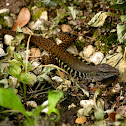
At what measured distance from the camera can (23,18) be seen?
5824mm

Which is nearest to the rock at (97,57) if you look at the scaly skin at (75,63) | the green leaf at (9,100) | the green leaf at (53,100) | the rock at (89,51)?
the rock at (89,51)

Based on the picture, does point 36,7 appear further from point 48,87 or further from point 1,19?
point 48,87

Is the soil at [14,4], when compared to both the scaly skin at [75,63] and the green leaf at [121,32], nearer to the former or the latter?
the scaly skin at [75,63]

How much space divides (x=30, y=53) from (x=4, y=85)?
1873 mm

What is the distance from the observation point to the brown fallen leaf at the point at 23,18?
579 cm

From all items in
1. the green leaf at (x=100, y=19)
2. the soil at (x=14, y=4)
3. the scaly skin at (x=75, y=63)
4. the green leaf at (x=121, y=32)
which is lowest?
the scaly skin at (x=75, y=63)

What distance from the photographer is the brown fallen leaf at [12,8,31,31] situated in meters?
5.79

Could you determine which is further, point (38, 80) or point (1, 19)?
point (1, 19)

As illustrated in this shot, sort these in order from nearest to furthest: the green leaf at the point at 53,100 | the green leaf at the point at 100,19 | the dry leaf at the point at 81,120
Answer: the green leaf at the point at 53,100
the dry leaf at the point at 81,120
the green leaf at the point at 100,19

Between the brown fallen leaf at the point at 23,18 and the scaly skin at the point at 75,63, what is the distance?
0.42 m

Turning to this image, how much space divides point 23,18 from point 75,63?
83.3 inches

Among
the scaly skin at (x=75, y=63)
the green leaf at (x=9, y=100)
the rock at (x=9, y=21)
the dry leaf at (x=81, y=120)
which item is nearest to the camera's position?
the green leaf at (x=9, y=100)

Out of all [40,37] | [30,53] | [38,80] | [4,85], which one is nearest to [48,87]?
[38,80]

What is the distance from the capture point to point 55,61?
5.42 metres
